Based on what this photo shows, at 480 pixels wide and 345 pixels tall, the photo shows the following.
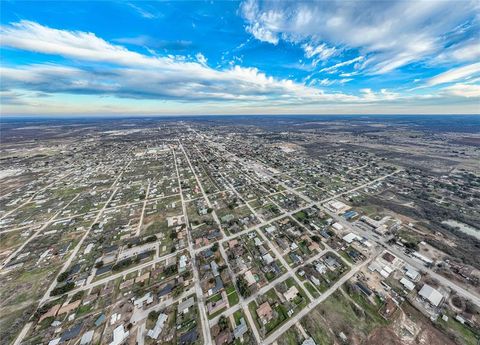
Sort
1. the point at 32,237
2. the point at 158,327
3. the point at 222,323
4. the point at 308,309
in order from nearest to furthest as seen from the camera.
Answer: the point at 158,327 → the point at 222,323 → the point at 308,309 → the point at 32,237

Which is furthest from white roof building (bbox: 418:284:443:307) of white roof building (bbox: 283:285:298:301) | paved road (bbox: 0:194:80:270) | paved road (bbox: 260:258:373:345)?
paved road (bbox: 0:194:80:270)

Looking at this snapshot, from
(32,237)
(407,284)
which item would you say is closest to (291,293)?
(407,284)

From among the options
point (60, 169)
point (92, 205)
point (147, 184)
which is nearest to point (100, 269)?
point (92, 205)

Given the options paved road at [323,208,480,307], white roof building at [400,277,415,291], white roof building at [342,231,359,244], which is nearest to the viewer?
paved road at [323,208,480,307]

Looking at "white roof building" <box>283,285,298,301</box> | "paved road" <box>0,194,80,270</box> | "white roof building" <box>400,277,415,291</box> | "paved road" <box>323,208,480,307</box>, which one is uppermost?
"white roof building" <box>283,285,298,301</box>

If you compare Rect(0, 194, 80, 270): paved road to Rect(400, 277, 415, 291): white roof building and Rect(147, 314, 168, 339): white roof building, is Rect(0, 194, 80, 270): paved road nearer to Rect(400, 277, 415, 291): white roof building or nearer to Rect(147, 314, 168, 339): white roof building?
Rect(147, 314, 168, 339): white roof building

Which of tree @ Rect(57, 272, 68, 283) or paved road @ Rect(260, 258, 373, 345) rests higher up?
paved road @ Rect(260, 258, 373, 345)

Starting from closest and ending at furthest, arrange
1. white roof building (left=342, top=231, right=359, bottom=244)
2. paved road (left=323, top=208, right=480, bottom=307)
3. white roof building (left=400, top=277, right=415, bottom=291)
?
1. paved road (left=323, top=208, right=480, bottom=307)
2. white roof building (left=400, top=277, right=415, bottom=291)
3. white roof building (left=342, top=231, right=359, bottom=244)

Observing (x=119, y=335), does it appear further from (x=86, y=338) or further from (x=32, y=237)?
(x=32, y=237)

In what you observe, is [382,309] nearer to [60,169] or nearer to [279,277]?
[279,277]

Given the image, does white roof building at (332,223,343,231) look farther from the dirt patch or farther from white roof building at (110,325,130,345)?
white roof building at (110,325,130,345)

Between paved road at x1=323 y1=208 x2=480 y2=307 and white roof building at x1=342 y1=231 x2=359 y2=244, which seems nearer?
paved road at x1=323 y1=208 x2=480 y2=307
